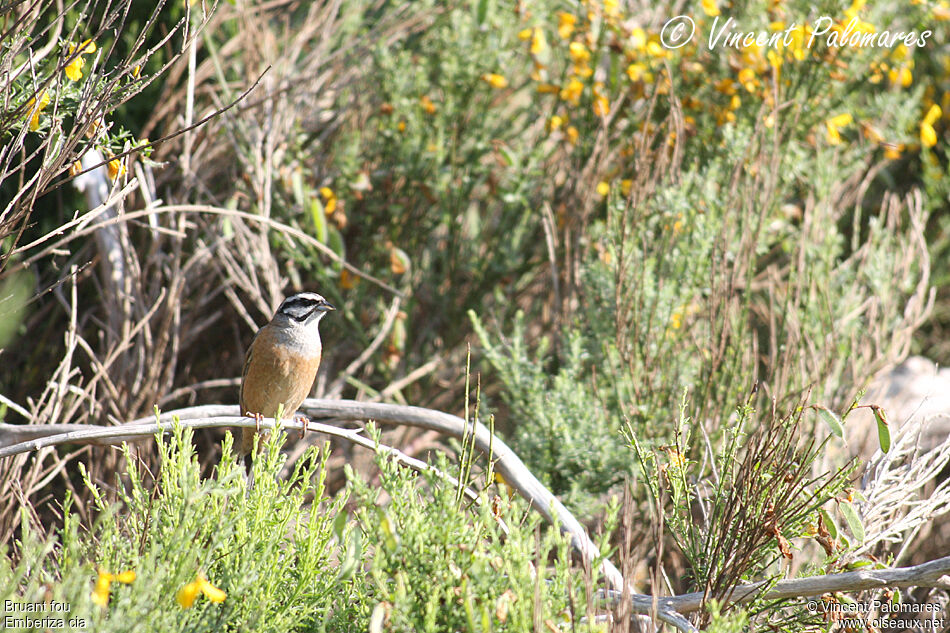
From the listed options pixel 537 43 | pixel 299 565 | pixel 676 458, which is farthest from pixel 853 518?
pixel 537 43

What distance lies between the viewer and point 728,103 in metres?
4.55

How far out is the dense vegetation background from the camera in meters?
3.51

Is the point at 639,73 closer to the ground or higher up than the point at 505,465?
higher up

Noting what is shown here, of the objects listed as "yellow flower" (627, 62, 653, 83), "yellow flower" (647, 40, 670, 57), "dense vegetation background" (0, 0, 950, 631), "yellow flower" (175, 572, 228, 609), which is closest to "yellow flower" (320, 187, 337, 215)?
"dense vegetation background" (0, 0, 950, 631)

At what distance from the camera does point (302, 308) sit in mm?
3451

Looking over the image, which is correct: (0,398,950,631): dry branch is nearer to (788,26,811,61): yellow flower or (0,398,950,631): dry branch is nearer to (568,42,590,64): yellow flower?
(568,42,590,64): yellow flower

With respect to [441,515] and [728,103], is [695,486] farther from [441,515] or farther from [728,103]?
[728,103]

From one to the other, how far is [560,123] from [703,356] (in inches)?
65.8

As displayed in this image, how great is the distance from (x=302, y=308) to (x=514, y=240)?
159 centimetres

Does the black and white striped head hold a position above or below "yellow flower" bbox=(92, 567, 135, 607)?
below

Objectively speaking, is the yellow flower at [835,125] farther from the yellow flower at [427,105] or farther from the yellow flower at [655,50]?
the yellow flower at [427,105]

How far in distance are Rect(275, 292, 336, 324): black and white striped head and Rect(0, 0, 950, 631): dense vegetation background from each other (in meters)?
0.24

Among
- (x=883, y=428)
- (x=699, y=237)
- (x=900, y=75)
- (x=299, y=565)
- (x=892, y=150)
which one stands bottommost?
(x=299, y=565)

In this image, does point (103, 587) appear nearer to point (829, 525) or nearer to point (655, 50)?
point (829, 525)
